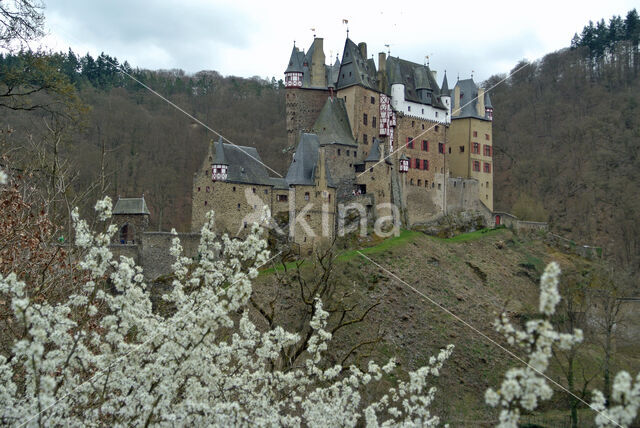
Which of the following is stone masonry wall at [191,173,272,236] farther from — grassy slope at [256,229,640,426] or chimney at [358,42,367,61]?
chimney at [358,42,367,61]

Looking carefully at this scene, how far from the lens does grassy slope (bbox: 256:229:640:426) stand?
26.5 meters

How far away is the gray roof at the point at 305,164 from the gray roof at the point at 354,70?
524 centimetres

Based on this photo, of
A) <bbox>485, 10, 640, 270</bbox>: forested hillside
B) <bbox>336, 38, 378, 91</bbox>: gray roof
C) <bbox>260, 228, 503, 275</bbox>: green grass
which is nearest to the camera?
<bbox>260, 228, 503, 275</bbox>: green grass

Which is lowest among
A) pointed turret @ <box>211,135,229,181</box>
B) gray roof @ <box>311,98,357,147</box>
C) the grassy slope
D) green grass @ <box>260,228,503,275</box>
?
the grassy slope

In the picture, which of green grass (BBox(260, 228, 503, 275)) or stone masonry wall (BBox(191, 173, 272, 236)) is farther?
green grass (BBox(260, 228, 503, 275))

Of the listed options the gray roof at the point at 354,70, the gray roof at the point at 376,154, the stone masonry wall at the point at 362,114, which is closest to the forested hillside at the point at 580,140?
the stone masonry wall at the point at 362,114

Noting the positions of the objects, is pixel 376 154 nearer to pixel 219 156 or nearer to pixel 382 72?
pixel 382 72

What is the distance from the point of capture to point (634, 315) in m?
31.9

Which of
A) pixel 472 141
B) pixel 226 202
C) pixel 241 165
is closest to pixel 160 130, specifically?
pixel 241 165

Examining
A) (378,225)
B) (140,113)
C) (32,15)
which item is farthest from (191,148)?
(32,15)

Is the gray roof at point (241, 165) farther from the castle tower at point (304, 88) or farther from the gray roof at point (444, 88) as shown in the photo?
the gray roof at point (444, 88)

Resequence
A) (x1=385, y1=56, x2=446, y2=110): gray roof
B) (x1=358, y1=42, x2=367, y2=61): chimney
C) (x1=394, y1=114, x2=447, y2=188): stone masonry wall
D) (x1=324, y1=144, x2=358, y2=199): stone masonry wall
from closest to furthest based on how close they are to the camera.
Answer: (x1=324, y1=144, x2=358, y2=199): stone masonry wall
(x1=394, y1=114, x2=447, y2=188): stone masonry wall
(x1=358, y1=42, x2=367, y2=61): chimney
(x1=385, y1=56, x2=446, y2=110): gray roof

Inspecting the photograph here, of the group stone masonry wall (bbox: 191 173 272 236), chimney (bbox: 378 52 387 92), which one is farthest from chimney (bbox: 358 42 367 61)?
stone masonry wall (bbox: 191 173 272 236)

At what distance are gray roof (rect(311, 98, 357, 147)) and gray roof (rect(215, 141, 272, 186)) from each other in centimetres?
426
